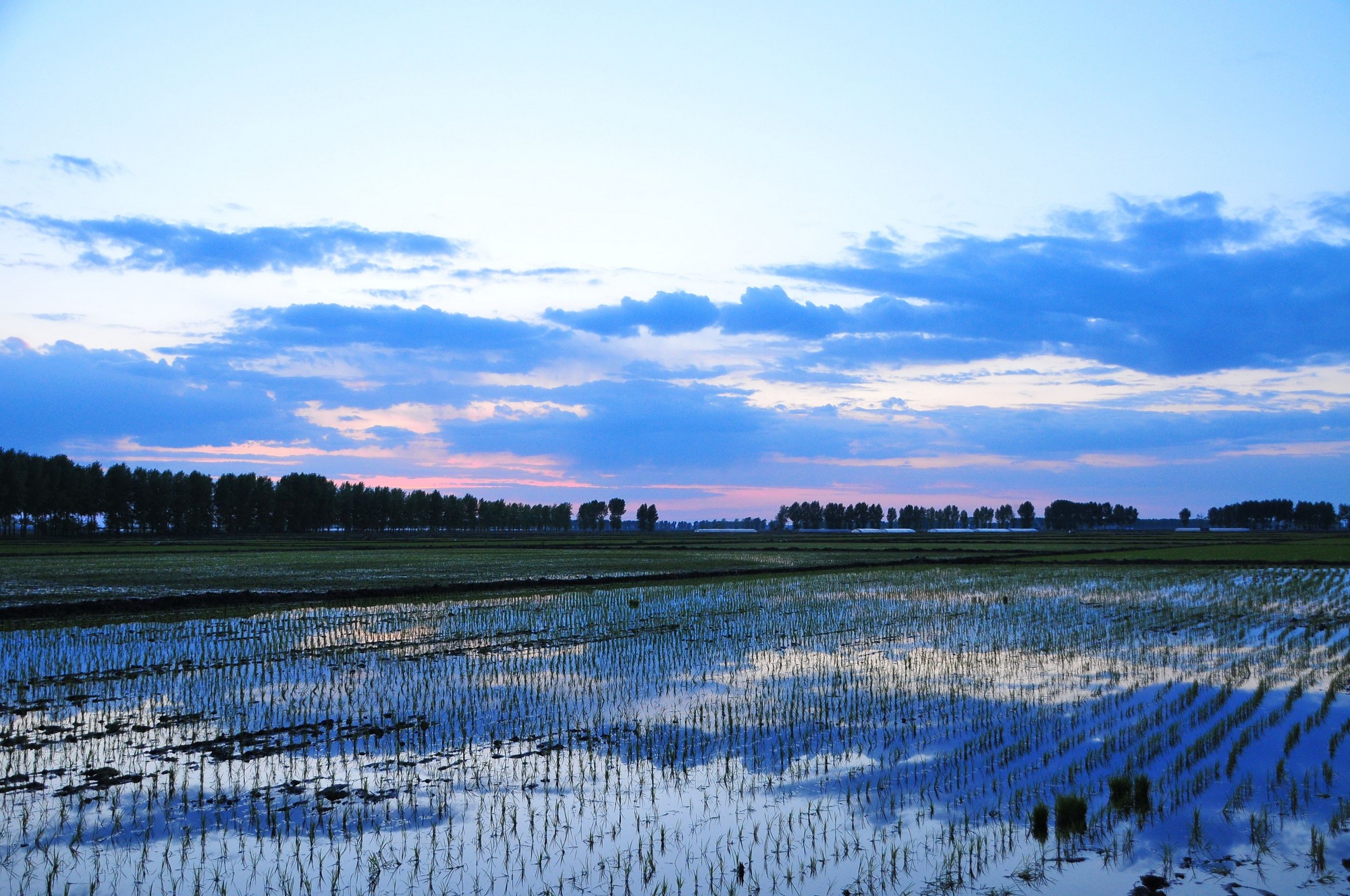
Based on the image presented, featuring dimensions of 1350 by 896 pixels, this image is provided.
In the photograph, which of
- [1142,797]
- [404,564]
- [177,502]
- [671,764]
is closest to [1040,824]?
[1142,797]

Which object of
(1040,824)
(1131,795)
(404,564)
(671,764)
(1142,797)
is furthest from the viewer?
(404,564)

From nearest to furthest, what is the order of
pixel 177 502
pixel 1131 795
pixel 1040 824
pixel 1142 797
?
pixel 1040 824, pixel 1142 797, pixel 1131 795, pixel 177 502

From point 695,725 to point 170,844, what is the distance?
224 inches

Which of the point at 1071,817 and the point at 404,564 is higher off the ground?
the point at 1071,817

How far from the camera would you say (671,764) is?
28.2ft

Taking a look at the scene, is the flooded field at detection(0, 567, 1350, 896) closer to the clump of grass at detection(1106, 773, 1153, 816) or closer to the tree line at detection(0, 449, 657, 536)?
the clump of grass at detection(1106, 773, 1153, 816)

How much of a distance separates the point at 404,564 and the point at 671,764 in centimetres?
3583

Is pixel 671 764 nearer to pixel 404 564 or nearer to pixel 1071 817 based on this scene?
pixel 1071 817

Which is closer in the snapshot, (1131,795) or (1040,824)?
(1040,824)

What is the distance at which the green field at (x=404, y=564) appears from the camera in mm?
26172

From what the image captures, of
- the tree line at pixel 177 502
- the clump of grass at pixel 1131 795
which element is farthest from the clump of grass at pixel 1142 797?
the tree line at pixel 177 502

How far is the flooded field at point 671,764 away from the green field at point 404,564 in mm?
9179

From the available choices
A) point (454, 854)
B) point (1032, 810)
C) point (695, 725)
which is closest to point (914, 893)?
point (1032, 810)

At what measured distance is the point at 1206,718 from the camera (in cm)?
1019
